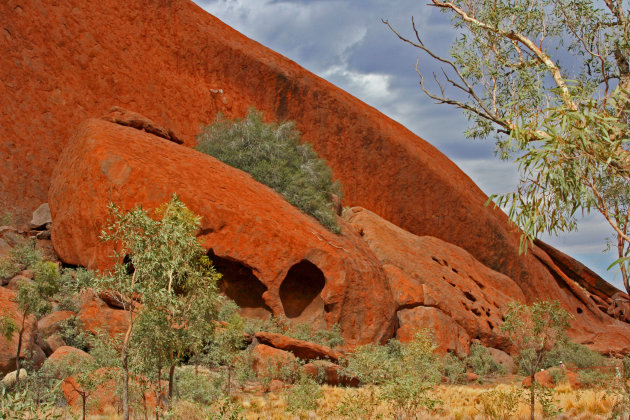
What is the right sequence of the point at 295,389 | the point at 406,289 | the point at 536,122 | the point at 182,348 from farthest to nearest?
1. the point at 406,289
2. the point at 295,389
3. the point at 536,122
4. the point at 182,348

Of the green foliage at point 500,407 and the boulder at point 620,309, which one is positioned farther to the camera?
the boulder at point 620,309

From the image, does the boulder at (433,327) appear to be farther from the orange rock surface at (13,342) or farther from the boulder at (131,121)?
the orange rock surface at (13,342)

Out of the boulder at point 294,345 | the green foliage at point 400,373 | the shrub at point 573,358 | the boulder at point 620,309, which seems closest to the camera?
the green foliage at point 400,373

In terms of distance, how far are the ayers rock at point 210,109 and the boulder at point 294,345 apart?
8.67m

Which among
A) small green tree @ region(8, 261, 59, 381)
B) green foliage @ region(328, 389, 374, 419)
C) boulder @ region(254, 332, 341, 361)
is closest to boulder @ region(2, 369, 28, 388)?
small green tree @ region(8, 261, 59, 381)

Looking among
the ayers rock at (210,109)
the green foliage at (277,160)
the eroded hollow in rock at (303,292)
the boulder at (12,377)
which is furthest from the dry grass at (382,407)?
the ayers rock at (210,109)

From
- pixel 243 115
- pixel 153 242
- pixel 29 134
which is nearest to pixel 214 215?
pixel 153 242

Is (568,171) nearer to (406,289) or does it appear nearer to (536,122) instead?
(536,122)

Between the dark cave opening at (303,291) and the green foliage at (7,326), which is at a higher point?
the dark cave opening at (303,291)

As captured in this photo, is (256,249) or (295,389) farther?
(256,249)

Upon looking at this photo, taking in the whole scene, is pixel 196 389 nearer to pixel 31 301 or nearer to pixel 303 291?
pixel 31 301

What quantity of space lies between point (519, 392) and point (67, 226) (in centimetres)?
986

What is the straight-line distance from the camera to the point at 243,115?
22.7m

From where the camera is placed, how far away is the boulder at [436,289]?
51.5 feet
